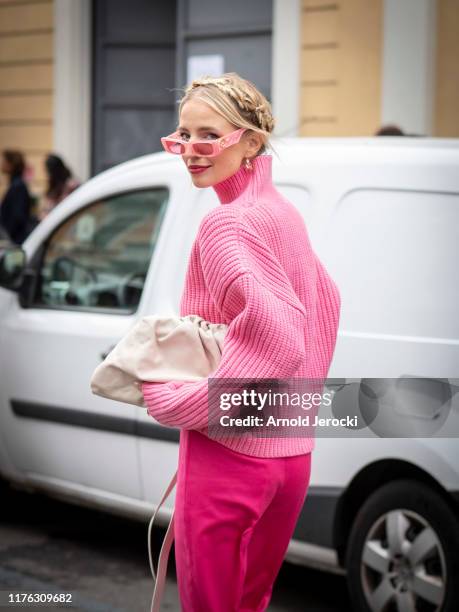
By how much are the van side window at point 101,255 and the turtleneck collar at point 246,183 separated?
244cm

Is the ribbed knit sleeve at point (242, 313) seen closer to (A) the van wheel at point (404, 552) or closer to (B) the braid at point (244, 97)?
(B) the braid at point (244, 97)

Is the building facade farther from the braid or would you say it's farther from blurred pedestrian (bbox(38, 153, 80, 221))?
the braid

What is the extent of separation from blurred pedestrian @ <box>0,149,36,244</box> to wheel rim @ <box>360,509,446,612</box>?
7529mm

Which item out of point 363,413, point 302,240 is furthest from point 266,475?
point 363,413

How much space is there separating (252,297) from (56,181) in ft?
A: 26.5

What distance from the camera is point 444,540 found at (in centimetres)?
376

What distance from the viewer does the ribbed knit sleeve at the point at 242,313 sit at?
238 cm

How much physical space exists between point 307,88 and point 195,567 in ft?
26.4

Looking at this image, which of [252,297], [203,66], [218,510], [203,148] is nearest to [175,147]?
[203,148]

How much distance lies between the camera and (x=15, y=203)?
11.0m

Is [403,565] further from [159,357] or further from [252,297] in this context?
[252,297]

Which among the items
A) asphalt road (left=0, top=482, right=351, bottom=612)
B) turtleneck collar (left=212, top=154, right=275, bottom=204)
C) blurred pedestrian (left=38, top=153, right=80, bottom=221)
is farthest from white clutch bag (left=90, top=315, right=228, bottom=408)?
blurred pedestrian (left=38, top=153, right=80, bottom=221)

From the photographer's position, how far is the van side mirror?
17.3 feet

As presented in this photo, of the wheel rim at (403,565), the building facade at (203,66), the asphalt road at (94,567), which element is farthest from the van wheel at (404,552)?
the building facade at (203,66)
